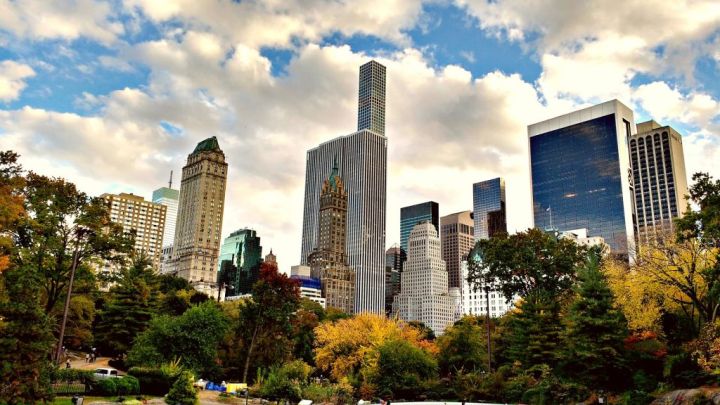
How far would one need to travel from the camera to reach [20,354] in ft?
62.9

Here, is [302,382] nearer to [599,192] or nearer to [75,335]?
[75,335]

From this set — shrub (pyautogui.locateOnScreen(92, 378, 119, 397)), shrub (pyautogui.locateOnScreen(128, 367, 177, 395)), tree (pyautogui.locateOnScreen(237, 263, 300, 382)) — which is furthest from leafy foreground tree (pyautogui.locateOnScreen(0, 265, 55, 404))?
tree (pyautogui.locateOnScreen(237, 263, 300, 382))

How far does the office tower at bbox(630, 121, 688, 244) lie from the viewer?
186875 mm

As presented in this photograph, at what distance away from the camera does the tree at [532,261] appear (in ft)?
161

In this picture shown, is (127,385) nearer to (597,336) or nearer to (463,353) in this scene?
(597,336)

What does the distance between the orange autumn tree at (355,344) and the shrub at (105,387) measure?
18427mm

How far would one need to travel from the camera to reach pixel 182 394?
2500 centimetres

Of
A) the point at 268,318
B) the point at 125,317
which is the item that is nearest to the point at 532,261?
the point at 268,318

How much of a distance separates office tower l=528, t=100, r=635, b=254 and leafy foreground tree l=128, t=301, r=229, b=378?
15733 cm

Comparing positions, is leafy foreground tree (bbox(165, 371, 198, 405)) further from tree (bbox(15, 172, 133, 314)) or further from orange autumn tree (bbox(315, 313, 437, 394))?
orange autumn tree (bbox(315, 313, 437, 394))

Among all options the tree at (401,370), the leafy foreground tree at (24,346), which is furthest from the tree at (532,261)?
the leafy foreground tree at (24,346)

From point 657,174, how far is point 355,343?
177842 millimetres

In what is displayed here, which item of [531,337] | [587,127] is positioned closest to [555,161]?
[587,127]

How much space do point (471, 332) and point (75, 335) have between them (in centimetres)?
3304
